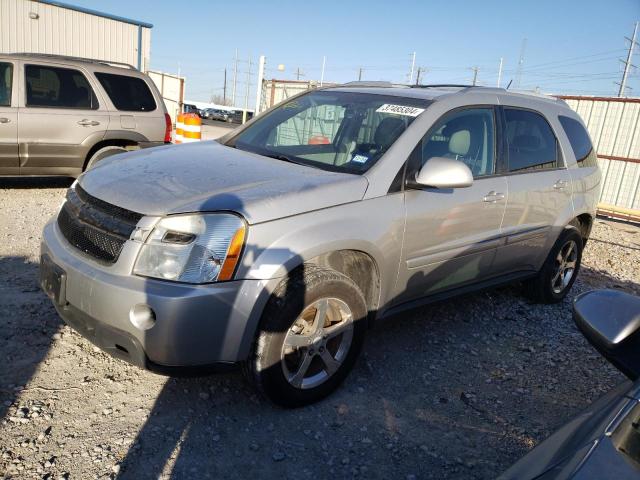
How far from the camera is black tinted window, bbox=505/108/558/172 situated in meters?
4.19

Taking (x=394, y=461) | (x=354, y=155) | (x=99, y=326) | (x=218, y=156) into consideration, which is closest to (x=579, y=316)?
(x=394, y=461)

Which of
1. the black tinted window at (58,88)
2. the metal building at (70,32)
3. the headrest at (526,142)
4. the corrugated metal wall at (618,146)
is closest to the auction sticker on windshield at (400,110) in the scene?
the headrest at (526,142)

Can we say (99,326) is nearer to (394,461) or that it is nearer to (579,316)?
(394,461)

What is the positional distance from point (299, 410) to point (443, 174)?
1.61m

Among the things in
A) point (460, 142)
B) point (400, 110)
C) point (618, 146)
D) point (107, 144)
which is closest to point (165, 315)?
point (400, 110)

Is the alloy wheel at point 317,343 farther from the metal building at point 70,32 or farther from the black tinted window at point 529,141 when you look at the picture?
the metal building at point 70,32

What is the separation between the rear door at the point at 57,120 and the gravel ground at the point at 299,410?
10.3ft

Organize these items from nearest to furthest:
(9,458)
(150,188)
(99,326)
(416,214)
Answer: (9,458)
(99,326)
(150,188)
(416,214)

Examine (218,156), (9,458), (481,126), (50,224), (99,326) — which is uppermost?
(481,126)

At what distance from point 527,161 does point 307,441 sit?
9.38 ft

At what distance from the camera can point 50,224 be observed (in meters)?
3.31

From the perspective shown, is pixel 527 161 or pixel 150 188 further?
pixel 527 161

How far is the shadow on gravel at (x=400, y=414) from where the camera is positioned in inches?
104

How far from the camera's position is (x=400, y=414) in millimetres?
3105
